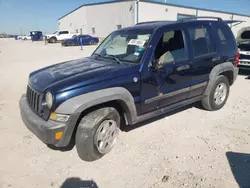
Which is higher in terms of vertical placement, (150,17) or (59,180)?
(150,17)

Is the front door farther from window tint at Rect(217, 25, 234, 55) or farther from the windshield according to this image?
window tint at Rect(217, 25, 234, 55)

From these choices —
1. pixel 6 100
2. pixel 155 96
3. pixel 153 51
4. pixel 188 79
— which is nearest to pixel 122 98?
pixel 155 96

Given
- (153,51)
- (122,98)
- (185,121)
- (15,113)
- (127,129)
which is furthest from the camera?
(15,113)

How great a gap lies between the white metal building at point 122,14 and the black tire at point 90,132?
30.3m

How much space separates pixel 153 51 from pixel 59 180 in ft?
7.70

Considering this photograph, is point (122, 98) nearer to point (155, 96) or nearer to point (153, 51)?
point (155, 96)

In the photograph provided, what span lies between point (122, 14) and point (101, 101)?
33.1 meters

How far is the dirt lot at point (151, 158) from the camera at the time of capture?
2803 millimetres

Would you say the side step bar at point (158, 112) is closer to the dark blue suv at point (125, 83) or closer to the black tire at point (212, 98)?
the dark blue suv at point (125, 83)

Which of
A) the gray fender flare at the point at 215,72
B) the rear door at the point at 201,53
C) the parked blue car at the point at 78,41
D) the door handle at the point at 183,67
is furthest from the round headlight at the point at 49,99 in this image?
the parked blue car at the point at 78,41

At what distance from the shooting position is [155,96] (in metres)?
3.61

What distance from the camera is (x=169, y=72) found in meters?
3.67

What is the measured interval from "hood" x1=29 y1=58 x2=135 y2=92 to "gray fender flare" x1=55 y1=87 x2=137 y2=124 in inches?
7.6

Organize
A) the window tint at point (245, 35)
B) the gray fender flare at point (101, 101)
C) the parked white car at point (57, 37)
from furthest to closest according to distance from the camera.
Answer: the parked white car at point (57, 37)
the window tint at point (245, 35)
the gray fender flare at point (101, 101)
